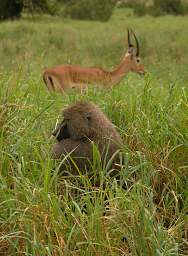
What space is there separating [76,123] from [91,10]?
17147mm

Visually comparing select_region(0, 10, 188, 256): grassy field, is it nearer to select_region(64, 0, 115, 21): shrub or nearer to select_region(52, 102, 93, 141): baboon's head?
select_region(52, 102, 93, 141): baboon's head

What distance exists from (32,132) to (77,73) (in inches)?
166

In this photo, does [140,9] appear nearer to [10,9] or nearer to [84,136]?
[10,9]

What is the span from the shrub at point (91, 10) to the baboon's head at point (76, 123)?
53.5 feet

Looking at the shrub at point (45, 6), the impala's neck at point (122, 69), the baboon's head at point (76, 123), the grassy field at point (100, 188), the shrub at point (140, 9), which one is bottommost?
the shrub at point (140, 9)

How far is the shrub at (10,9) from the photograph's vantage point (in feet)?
61.8

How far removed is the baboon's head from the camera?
337 cm

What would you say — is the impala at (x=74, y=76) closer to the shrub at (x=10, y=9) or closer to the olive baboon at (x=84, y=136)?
the olive baboon at (x=84, y=136)

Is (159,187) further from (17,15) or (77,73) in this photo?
(17,15)

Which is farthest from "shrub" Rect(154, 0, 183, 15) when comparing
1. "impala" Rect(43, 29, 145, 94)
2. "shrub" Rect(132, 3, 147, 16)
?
"impala" Rect(43, 29, 145, 94)

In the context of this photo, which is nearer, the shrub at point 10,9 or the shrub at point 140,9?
the shrub at point 10,9

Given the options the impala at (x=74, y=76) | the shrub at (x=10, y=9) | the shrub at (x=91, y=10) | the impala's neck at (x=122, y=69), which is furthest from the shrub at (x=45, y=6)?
the impala at (x=74, y=76)

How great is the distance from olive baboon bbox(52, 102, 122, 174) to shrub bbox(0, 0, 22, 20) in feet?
52.1

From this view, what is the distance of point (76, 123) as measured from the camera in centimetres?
338
